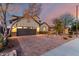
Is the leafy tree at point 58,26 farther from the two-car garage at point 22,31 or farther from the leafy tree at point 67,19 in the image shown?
the two-car garage at point 22,31

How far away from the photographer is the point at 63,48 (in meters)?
2.17

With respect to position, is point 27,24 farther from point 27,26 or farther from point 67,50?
point 67,50

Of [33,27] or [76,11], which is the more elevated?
[76,11]

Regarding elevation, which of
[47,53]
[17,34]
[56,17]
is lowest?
[47,53]

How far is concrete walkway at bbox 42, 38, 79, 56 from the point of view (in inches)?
84.7

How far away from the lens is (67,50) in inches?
85.0

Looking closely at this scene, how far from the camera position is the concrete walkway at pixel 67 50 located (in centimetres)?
215

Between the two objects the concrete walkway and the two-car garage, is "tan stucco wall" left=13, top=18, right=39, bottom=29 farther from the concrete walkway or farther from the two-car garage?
the concrete walkway

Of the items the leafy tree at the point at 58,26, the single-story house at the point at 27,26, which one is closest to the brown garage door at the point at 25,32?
the single-story house at the point at 27,26

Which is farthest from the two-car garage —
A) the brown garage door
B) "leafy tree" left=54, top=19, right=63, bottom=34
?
"leafy tree" left=54, top=19, right=63, bottom=34

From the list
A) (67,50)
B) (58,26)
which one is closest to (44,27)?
(58,26)

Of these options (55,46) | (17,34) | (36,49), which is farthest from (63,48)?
(17,34)

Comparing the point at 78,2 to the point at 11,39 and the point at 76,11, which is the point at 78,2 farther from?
the point at 11,39

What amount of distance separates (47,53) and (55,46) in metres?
0.09
